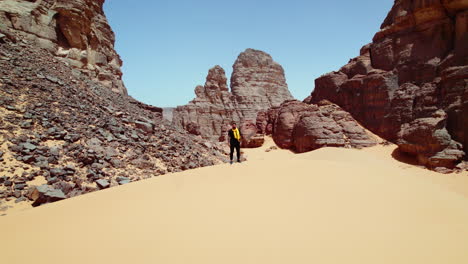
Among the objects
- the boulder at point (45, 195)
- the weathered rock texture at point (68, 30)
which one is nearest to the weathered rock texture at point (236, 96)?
the weathered rock texture at point (68, 30)

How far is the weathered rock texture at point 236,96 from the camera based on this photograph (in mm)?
41375

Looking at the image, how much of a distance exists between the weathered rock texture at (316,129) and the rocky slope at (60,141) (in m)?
9.49

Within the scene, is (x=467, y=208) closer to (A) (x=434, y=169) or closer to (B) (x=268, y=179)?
(B) (x=268, y=179)

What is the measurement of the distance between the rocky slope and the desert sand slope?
1.59m

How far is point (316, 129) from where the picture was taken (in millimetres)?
17266

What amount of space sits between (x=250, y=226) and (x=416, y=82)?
63.7ft

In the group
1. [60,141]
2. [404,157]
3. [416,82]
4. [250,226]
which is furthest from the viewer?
[416,82]

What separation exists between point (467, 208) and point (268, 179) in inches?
97.1

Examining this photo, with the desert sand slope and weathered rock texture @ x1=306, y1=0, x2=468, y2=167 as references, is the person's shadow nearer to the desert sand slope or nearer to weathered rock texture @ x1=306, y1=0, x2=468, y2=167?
weathered rock texture @ x1=306, y1=0, x2=468, y2=167

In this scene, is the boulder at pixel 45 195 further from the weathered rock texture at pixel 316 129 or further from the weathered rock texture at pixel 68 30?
the weathered rock texture at pixel 316 129

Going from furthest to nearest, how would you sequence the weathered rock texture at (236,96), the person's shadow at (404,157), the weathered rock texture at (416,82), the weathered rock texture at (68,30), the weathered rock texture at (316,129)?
the weathered rock texture at (236,96) < the weathered rock texture at (316,129) < the person's shadow at (404,157) < the weathered rock texture at (416,82) < the weathered rock texture at (68,30)

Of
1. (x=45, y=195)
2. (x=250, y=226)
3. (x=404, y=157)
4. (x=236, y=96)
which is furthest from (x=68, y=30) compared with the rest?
(x=236, y=96)

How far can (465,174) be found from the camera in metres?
10.7

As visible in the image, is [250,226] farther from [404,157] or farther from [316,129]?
[316,129]
